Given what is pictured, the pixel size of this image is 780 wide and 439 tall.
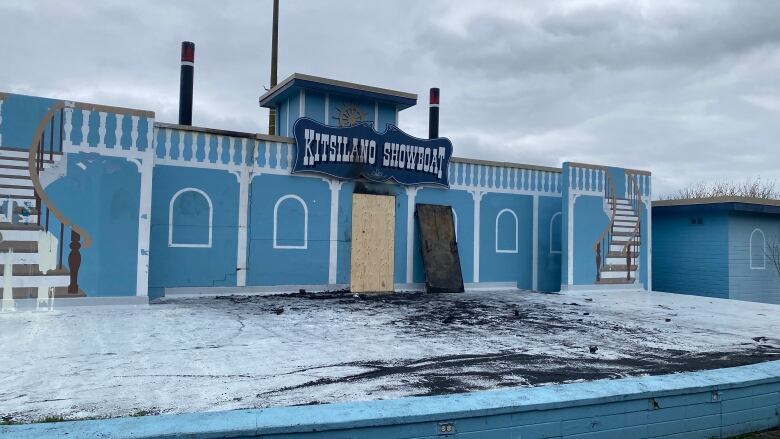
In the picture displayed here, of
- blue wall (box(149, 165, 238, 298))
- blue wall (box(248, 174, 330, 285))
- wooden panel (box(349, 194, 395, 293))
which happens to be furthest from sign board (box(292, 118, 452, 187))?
blue wall (box(149, 165, 238, 298))

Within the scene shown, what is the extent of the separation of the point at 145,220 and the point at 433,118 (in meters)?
11.1

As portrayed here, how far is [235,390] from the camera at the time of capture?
204 inches

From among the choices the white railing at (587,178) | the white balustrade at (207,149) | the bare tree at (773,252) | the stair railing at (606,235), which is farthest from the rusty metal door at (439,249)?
the bare tree at (773,252)

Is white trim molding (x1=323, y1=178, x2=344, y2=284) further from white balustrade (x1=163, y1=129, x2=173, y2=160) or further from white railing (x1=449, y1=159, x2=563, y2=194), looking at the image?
white balustrade (x1=163, y1=129, x2=173, y2=160)

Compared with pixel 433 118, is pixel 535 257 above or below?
below

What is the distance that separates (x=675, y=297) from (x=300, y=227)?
11.1 meters

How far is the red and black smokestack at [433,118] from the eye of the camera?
63.9 feet

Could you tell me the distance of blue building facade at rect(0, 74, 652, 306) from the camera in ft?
35.1

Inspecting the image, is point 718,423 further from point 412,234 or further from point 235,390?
point 412,234

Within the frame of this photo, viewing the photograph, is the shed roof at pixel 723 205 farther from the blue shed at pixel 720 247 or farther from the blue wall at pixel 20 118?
the blue wall at pixel 20 118

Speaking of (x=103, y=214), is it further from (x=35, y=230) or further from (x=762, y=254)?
(x=762, y=254)

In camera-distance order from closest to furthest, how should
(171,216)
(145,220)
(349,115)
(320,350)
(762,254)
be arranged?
(320,350) → (145,220) → (171,216) → (349,115) → (762,254)

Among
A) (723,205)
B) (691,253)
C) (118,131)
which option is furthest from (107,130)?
(691,253)

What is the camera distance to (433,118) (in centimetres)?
1959
